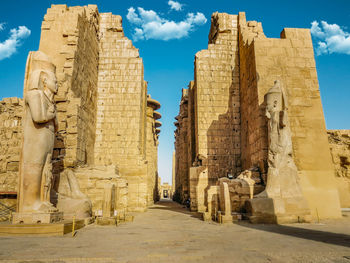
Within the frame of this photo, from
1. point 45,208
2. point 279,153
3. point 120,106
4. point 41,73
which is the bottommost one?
point 45,208

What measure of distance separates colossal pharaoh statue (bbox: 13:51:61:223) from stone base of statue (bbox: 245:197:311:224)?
5.06 m

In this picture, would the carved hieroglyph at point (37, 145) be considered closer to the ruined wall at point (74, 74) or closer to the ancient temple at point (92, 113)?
the ancient temple at point (92, 113)

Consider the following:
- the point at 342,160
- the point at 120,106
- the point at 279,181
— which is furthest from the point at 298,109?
the point at 120,106

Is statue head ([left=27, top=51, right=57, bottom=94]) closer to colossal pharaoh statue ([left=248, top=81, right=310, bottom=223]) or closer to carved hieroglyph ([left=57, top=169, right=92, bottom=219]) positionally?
carved hieroglyph ([left=57, top=169, right=92, bottom=219])

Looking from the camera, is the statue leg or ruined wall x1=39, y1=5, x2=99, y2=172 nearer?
the statue leg

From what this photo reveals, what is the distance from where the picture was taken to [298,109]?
31.1 feet

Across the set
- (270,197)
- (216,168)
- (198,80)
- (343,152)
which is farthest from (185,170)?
(270,197)

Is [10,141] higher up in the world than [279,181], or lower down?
higher up

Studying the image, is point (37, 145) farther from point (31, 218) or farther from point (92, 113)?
point (92, 113)

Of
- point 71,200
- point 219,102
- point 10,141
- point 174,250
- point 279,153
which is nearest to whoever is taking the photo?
point 174,250

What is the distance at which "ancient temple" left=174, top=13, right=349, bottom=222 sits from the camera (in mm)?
8648

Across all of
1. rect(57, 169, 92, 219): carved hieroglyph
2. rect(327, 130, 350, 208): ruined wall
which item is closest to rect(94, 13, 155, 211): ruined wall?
rect(57, 169, 92, 219): carved hieroglyph

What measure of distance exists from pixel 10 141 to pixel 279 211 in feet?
28.5

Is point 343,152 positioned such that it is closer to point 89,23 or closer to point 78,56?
point 78,56
